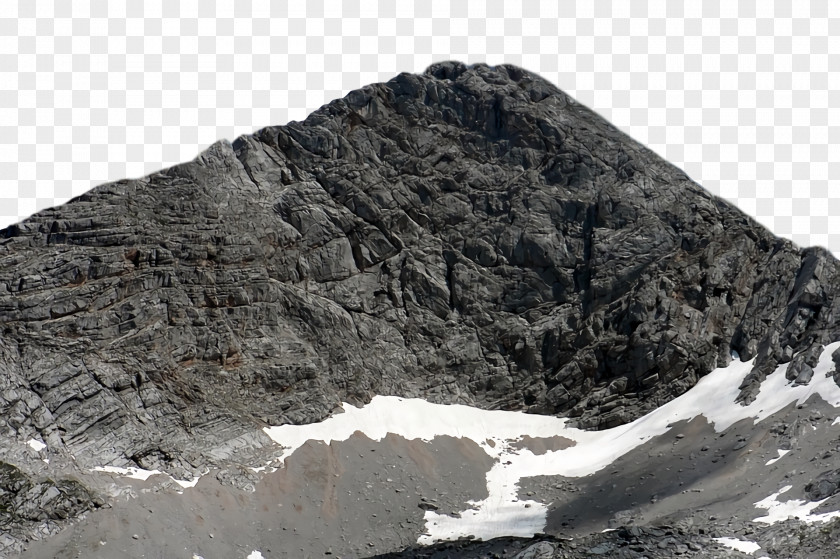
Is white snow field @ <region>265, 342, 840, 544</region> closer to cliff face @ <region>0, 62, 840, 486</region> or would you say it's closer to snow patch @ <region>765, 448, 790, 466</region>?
cliff face @ <region>0, 62, 840, 486</region>

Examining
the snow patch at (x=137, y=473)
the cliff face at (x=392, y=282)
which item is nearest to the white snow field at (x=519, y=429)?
the cliff face at (x=392, y=282)

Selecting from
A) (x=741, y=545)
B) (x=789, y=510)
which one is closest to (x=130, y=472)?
(x=741, y=545)

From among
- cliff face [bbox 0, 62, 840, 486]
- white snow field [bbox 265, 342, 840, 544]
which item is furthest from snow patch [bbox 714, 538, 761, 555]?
cliff face [bbox 0, 62, 840, 486]

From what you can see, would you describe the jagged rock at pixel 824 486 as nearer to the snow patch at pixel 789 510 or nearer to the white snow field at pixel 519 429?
the snow patch at pixel 789 510

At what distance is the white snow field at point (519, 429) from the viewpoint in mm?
57531

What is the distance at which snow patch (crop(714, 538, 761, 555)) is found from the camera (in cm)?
4534

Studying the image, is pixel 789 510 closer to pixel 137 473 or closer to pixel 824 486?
pixel 824 486

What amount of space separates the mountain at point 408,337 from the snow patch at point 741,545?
530 mm

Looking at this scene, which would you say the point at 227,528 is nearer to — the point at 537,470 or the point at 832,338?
the point at 537,470

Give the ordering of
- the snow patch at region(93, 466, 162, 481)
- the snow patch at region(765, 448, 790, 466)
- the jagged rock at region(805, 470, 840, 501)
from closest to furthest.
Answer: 1. the jagged rock at region(805, 470, 840, 501)
2. the snow patch at region(765, 448, 790, 466)
3. the snow patch at region(93, 466, 162, 481)

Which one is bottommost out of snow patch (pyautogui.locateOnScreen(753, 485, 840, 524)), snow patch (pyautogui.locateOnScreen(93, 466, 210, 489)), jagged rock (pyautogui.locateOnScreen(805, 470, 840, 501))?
snow patch (pyautogui.locateOnScreen(753, 485, 840, 524))

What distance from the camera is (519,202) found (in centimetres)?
7950

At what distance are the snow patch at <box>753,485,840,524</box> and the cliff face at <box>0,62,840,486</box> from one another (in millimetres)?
12953

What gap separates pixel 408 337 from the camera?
74.7 metres
